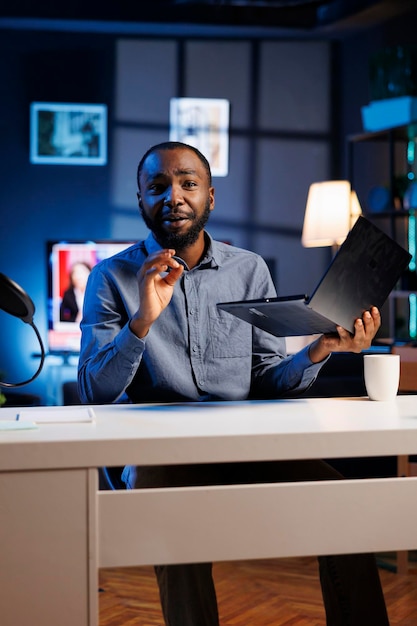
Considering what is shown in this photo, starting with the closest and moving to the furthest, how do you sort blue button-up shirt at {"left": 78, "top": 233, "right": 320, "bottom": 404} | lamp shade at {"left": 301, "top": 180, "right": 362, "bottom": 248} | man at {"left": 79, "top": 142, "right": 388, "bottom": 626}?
man at {"left": 79, "top": 142, "right": 388, "bottom": 626} < blue button-up shirt at {"left": 78, "top": 233, "right": 320, "bottom": 404} < lamp shade at {"left": 301, "top": 180, "right": 362, "bottom": 248}

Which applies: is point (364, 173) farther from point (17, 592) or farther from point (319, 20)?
point (17, 592)

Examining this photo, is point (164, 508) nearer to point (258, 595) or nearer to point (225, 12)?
point (258, 595)

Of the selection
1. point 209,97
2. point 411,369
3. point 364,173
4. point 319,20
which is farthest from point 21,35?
point 411,369

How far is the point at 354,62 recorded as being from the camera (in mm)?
6754

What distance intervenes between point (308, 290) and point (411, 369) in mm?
3859

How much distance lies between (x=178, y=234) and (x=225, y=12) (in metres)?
4.79

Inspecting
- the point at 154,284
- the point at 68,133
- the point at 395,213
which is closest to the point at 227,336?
the point at 154,284

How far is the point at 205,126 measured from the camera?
670 centimetres

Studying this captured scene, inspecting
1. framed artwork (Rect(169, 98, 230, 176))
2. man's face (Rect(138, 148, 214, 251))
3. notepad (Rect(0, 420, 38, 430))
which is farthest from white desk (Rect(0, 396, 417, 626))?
framed artwork (Rect(169, 98, 230, 176))

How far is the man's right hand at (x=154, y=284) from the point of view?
170cm

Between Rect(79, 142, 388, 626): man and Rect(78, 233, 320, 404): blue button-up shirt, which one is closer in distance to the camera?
Rect(79, 142, 388, 626): man

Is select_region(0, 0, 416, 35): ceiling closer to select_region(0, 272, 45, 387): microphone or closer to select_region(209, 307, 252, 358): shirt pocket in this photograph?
select_region(209, 307, 252, 358): shirt pocket

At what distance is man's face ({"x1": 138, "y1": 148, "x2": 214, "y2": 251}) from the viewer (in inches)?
81.7

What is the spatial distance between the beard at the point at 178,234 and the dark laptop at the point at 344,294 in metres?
0.33
